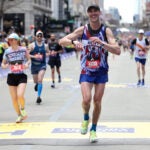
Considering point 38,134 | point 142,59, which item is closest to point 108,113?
point 38,134

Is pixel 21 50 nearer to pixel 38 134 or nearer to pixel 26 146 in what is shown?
pixel 38 134

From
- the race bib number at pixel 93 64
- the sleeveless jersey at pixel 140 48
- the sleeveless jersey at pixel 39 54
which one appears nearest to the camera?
the race bib number at pixel 93 64

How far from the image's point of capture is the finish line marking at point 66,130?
28.8ft

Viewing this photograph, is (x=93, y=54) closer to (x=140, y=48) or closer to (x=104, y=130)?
(x=104, y=130)

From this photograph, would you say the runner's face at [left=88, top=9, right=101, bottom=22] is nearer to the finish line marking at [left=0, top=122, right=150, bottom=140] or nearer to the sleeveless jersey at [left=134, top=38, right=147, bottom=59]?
the finish line marking at [left=0, top=122, right=150, bottom=140]

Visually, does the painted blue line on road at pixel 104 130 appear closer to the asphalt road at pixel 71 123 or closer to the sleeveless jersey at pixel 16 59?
the asphalt road at pixel 71 123

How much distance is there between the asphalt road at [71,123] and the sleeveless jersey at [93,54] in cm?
113

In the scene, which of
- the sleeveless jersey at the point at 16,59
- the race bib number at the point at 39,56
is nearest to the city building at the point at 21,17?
the race bib number at the point at 39,56

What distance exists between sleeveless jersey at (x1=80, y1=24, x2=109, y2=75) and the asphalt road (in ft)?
3.72

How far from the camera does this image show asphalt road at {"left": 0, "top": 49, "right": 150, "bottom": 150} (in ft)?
26.8

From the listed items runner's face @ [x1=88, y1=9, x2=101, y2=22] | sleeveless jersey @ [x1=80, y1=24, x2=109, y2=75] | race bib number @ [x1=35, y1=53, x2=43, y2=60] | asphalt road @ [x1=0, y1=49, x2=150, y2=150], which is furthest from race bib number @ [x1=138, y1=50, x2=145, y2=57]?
runner's face @ [x1=88, y1=9, x2=101, y2=22]

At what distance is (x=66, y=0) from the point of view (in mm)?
107688

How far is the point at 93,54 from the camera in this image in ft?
26.1

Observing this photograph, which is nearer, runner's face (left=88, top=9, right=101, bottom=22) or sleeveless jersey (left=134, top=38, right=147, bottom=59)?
runner's face (left=88, top=9, right=101, bottom=22)
